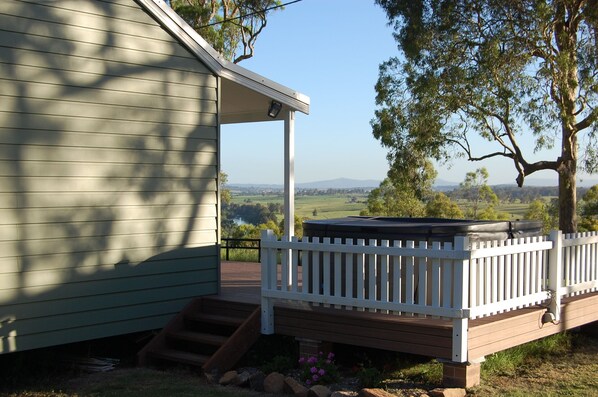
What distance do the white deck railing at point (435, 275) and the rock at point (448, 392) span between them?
0.28m

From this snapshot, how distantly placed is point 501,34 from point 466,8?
1.20 m

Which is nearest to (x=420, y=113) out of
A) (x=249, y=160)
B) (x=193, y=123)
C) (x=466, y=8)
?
(x=466, y=8)

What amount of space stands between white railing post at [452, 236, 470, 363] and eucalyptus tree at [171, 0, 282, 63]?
67.4 feet

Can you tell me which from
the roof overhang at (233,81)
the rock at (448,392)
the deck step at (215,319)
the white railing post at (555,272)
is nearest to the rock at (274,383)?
the deck step at (215,319)

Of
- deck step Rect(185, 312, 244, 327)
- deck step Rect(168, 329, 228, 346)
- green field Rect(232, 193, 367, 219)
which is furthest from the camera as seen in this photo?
green field Rect(232, 193, 367, 219)

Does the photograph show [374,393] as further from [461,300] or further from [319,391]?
[461,300]

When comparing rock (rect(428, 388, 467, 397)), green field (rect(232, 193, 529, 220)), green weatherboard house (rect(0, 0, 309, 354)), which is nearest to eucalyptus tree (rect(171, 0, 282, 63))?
green field (rect(232, 193, 529, 220))

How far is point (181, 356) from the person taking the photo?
299 inches

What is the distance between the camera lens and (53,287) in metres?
7.00

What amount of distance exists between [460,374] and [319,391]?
1.24m

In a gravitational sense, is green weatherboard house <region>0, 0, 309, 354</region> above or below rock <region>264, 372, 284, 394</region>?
above

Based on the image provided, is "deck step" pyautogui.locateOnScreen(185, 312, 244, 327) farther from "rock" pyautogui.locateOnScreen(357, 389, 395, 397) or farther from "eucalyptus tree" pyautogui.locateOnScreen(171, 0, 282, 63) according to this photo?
"eucalyptus tree" pyautogui.locateOnScreen(171, 0, 282, 63)

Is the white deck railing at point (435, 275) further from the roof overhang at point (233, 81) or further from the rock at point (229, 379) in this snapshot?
the roof overhang at point (233, 81)

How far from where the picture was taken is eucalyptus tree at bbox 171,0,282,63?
998 inches
